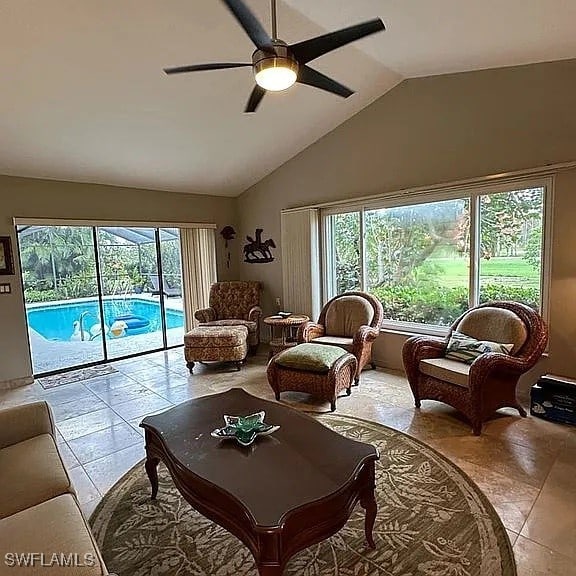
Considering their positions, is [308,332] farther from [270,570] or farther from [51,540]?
[51,540]

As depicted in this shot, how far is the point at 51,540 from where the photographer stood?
1.35 meters

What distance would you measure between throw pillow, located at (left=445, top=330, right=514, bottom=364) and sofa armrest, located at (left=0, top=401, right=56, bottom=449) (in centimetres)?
314

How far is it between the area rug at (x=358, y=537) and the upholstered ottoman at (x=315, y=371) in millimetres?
1165

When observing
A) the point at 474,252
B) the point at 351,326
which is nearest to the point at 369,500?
the point at 351,326

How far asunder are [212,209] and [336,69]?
3.25 m

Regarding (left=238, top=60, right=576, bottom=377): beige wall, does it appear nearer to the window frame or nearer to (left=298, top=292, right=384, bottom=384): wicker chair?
the window frame

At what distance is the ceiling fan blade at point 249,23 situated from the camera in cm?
182

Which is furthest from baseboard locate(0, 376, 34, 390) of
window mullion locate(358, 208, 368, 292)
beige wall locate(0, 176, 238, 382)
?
window mullion locate(358, 208, 368, 292)

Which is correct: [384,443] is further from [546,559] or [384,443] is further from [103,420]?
[103,420]

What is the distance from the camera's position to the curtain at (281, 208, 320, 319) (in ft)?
17.9

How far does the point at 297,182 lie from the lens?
5641 millimetres

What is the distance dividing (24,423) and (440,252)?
161 inches

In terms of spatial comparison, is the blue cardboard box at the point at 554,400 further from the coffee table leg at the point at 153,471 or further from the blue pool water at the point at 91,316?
the blue pool water at the point at 91,316

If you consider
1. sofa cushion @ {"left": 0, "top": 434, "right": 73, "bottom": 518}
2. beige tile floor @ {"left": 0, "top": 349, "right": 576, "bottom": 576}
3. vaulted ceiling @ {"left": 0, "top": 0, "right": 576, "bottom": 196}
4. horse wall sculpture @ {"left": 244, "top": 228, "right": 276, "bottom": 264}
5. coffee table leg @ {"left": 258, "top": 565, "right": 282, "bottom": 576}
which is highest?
vaulted ceiling @ {"left": 0, "top": 0, "right": 576, "bottom": 196}
